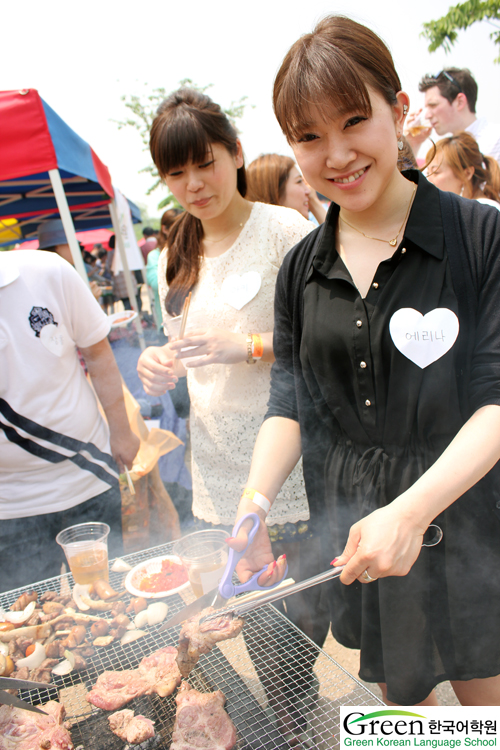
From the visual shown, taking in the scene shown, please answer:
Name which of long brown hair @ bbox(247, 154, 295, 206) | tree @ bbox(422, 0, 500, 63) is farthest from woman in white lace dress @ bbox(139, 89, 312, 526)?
tree @ bbox(422, 0, 500, 63)

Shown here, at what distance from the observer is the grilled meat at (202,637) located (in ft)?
4.19

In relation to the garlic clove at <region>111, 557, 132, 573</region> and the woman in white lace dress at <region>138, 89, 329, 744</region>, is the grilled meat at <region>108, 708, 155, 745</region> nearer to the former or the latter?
the garlic clove at <region>111, 557, 132, 573</region>

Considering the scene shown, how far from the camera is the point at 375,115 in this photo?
118cm

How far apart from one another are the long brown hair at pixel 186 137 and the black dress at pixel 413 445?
0.90 m

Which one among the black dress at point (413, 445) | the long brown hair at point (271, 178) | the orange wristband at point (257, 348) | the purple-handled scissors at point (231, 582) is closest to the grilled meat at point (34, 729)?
the purple-handled scissors at point (231, 582)

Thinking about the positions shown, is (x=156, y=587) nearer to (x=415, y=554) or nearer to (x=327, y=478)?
(x=327, y=478)

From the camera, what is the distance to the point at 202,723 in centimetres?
120

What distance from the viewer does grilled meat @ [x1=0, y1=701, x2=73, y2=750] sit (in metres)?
1.21

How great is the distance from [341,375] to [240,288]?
77cm

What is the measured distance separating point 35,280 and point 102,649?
4.62 ft

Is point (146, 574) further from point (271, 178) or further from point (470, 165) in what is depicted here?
point (470, 165)

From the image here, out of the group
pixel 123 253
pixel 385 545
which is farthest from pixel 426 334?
pixel 123 253

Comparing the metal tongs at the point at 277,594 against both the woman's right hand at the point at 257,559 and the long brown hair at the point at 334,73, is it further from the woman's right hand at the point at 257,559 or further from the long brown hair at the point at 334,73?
the long brown hair at the point at 334,73

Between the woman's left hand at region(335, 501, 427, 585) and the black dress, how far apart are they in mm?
248
